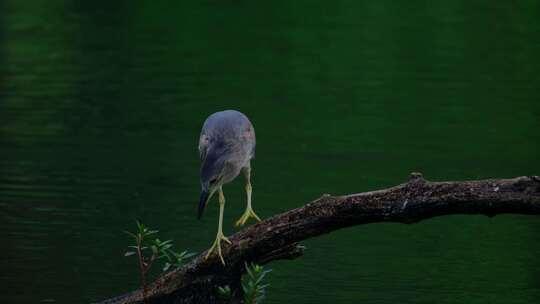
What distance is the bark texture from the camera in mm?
7480

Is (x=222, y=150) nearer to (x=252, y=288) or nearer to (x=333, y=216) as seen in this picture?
(x=333, y=216)

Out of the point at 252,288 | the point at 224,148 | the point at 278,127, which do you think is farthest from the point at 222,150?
the point at 278,127

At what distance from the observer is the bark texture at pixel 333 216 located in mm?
7480

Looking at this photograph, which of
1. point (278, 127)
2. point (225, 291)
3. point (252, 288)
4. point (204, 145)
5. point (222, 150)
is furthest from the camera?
point (278, 127)

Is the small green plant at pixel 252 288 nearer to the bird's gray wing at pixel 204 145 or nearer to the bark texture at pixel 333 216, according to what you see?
the bark texture at pixel 333 216

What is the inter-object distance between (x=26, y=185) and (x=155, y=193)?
143 cm

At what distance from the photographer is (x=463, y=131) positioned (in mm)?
17219

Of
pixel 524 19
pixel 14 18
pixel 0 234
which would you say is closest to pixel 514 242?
pixel 0 234

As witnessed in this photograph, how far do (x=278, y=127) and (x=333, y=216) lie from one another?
9.64m

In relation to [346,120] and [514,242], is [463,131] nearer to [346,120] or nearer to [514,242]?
[346,120]

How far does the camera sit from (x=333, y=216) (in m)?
7.87

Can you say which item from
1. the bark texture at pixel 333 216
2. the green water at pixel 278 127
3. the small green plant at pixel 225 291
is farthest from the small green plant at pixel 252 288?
the green water at pixel 278 127

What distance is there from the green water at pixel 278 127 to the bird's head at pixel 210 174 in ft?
8.88

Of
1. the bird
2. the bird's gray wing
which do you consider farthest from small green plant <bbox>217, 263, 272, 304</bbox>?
the bird's gray wing
